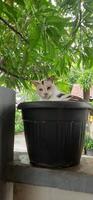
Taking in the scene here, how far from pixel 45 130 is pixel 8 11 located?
29cm

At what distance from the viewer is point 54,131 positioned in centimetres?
65

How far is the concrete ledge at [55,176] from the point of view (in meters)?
0.62

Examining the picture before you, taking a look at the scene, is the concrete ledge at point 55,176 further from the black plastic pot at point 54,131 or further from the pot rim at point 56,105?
the pot rim at point 56,105

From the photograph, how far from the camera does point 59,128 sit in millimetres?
647

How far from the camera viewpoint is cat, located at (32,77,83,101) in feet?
2.55

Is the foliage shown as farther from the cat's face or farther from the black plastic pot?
the black plastic pot

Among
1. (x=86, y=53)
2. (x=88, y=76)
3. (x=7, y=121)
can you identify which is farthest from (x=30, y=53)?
(x=88, y=76)

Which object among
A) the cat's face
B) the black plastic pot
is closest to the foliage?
the cat's face

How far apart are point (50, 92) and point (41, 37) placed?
0.20m

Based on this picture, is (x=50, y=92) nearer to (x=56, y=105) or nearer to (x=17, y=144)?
(x=56, y=105)

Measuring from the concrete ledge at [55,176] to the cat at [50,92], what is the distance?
0.19 metres

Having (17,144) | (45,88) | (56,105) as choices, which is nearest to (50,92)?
(45,88)

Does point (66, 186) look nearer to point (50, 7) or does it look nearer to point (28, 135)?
point (28, 135)

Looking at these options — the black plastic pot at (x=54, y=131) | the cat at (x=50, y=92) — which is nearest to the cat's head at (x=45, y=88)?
the cat at (x=50, y=92)
